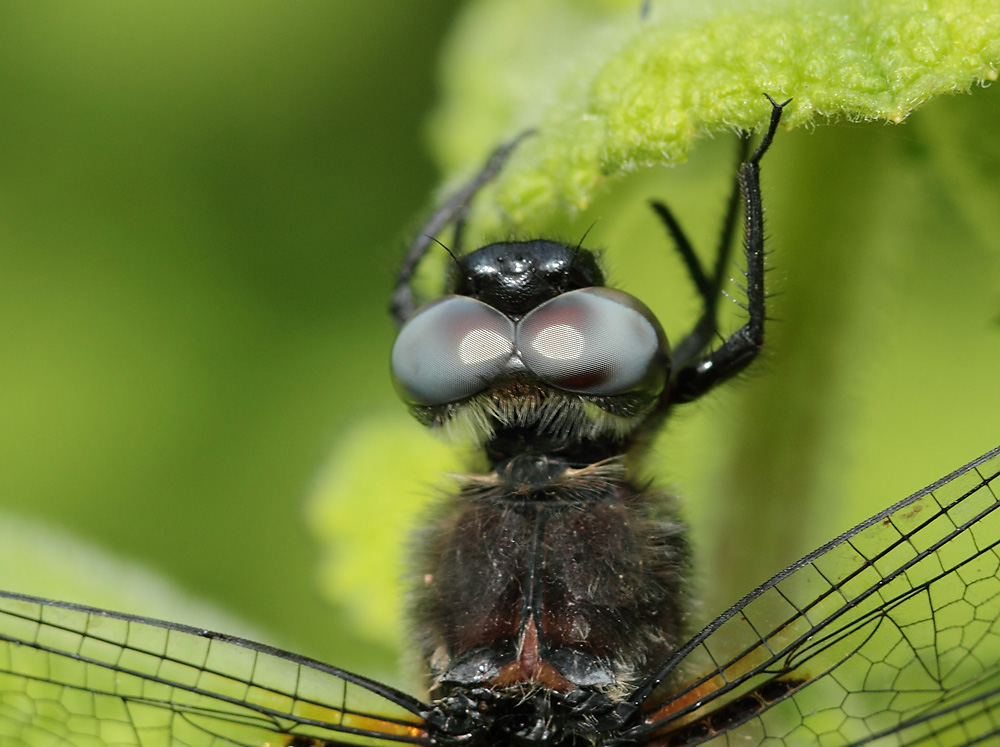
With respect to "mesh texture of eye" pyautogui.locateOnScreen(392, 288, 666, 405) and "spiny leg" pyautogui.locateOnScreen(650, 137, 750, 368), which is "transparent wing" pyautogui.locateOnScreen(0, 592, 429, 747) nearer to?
"mesh texture of eye" pyautogui.locateOnScreen(392, 288, 666, 405)

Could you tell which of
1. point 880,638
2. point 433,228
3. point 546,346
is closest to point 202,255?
point 433,228

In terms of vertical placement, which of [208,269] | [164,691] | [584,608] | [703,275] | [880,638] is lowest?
[880,638]

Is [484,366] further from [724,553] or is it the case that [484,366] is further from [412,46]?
[412,46]

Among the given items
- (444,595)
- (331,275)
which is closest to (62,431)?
(331,275)

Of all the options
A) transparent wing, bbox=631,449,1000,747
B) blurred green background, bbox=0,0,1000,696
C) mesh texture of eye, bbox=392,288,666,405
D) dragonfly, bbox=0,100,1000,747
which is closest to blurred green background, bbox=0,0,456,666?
blurred green background, bbox=0,0,1000,696

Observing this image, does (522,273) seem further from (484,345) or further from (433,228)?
(433,228)

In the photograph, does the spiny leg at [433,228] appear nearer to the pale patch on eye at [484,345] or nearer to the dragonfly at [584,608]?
the dragonfly at [584,608]

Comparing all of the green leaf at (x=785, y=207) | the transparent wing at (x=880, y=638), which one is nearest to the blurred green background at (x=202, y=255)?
the green leaf at (x=785, y=207)
